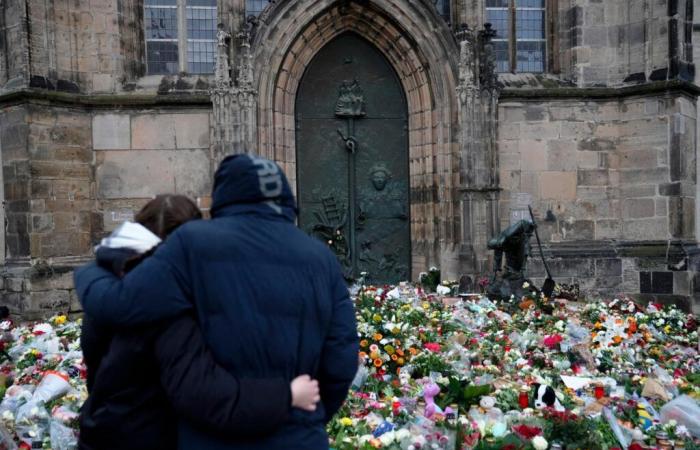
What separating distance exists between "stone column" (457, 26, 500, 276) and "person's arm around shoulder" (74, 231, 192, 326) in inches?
318

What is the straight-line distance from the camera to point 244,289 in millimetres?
2010

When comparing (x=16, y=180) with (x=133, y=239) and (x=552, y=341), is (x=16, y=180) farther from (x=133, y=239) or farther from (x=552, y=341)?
(x=133, y=239)

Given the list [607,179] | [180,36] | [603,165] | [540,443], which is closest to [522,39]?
[603,165]

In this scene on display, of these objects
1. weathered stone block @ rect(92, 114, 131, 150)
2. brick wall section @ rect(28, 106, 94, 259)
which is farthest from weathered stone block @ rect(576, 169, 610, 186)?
brick wall section @ rect(28, 106, 94, 259)

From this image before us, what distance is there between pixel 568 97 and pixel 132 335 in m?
9.65

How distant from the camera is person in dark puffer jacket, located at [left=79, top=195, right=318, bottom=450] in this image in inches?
77.1

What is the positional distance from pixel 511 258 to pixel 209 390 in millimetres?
7138

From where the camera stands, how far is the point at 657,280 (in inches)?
398

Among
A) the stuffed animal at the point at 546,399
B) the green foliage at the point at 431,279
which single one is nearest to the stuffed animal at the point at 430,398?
the stuffed animal at the point at 546,399

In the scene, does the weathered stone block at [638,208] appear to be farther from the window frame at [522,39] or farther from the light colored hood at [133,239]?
the light colored hood at [133,239]

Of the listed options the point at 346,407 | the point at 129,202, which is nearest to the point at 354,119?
the point at 129,202

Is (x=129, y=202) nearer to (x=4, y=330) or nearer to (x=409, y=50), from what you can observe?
(x=4, y=330)

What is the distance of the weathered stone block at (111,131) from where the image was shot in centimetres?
962

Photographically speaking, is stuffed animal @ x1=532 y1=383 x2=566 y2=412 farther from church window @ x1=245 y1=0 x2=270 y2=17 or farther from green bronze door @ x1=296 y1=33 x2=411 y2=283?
church window @ x1=245 y1=0 x2=270 y2=17
